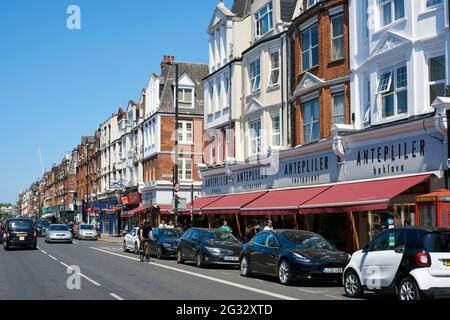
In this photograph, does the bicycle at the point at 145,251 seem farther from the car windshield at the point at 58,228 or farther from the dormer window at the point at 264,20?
the car windshield at the point at 58,228

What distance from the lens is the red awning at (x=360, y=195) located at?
18.5 meters

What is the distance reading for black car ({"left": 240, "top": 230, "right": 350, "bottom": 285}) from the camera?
15.9 metres

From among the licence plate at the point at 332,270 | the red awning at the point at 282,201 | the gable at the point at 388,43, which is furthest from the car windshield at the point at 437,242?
the red awning at the point at 282,201

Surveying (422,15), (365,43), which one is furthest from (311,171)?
(422,15)

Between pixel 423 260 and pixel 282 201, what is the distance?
13815mm

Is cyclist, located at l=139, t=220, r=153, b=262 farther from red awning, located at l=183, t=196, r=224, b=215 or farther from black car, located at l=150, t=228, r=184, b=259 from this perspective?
red awning, located at l=183, t=196, r=224, b=215

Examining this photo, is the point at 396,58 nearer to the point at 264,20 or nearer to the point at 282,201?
the point at 282,201

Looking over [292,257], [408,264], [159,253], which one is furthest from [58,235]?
[408,264]

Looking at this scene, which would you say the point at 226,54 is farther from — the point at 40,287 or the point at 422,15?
the point at 40,287

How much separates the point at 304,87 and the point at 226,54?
34.5 ft

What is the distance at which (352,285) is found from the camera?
Result: 1381cm

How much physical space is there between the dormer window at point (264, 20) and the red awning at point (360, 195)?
37.4 ft

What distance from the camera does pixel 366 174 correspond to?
2245 centimetres

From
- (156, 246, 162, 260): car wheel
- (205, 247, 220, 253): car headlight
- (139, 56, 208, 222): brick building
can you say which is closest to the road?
(205, 247, 220, 253): car headlight
